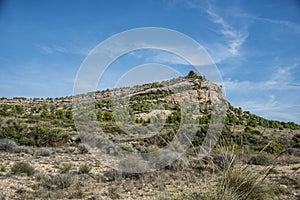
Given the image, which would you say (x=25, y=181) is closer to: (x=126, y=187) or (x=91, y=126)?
(x=126, y=187)

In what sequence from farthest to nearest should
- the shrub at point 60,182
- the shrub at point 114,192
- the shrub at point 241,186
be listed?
the shrub at point 60,182, the shrub at point 114,192, the shrub at point 241,186

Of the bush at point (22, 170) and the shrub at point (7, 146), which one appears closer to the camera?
the bush at point (22, 170)

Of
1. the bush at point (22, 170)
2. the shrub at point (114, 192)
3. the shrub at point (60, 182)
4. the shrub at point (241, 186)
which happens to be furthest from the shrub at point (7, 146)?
the shrub at point (241, 186)

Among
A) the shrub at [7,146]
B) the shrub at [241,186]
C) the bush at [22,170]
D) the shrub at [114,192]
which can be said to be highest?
the shrub at [7,146]

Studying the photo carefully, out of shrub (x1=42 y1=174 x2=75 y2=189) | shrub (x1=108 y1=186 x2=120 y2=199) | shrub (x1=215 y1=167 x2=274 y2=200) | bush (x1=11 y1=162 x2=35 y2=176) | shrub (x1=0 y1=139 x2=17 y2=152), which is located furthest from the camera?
shrub (x1=0 y1=139 x2=17 y2=152)

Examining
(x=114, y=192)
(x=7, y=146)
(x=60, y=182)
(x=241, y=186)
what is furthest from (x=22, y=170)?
(x=241, y=186)

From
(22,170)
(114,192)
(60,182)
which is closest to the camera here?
(114,192)

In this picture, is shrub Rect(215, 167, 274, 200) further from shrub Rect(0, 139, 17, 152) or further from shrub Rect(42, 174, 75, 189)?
shrub Rect(0, 139, 17, 152)

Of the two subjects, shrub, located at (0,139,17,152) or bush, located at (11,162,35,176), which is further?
shrub, located at (0,139,17,152)

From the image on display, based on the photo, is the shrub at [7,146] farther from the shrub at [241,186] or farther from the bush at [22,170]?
the shrub at [241,186]

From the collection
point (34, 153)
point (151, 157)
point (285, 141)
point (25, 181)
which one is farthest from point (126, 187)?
point (285, 141)

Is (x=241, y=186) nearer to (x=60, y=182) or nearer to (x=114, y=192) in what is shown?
(x=114, y=192)

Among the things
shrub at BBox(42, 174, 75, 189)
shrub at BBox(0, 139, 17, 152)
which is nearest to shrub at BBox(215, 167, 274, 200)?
shrub at BBox(42, 174, 75, 189)

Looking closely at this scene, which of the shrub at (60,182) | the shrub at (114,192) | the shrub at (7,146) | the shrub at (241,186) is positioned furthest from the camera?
the shrub at (7,146)
